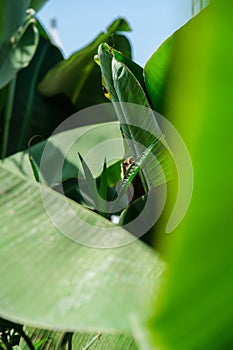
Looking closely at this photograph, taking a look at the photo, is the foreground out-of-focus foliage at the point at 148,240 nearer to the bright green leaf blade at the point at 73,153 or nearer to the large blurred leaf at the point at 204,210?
the large blurred leaf at the point at 204,210

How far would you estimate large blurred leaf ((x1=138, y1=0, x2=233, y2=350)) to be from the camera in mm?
129

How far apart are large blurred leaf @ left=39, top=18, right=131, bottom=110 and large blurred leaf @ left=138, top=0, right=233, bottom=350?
134 centimetres

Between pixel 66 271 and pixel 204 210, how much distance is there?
4.4 inches

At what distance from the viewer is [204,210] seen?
14cm

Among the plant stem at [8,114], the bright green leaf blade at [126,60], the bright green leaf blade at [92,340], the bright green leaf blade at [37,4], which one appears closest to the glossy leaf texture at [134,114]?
the bright green leaf blade at [126,60]

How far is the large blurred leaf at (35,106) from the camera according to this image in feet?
5.56

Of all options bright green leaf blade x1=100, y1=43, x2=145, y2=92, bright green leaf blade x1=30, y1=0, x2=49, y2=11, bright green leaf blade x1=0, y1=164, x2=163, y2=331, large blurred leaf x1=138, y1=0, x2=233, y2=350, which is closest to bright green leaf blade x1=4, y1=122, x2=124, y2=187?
bright green leaf blade x1=100, y1=43, x2=145, y2=92

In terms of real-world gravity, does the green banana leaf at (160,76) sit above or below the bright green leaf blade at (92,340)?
above

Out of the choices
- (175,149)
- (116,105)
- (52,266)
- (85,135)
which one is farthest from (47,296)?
(85,135)

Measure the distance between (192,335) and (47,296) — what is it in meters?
0.08

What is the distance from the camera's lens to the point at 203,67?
0.13m

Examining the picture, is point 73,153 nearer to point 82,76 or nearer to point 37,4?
point 82,76

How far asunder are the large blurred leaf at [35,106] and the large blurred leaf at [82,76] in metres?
0.05

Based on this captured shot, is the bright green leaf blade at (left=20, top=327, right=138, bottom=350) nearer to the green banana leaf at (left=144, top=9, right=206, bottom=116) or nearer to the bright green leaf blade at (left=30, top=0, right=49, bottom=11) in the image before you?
the green banana leaf at (left=144, top=9, right=206, bottom=116)
